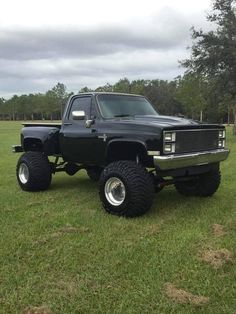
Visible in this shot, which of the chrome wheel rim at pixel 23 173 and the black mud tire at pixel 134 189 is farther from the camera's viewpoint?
the chrome wheel rim at pixel 23 173

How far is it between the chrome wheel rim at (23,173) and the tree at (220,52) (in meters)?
19.5

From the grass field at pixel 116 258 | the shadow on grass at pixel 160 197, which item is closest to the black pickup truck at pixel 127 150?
the shadow on grass at pixel 160 197

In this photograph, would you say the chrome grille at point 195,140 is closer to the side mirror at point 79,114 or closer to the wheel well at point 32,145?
the side mirror at point 79,114

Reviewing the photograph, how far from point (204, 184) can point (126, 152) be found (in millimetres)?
1693

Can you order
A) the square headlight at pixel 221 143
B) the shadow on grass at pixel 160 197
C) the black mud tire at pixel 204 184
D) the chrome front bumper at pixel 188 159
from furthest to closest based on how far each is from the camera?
the black mud tire at pixel 204 184 → the square headlight at pixel 221 143 → the shadow on grass at pixel 160 197 → the chrome front bumper at pixel 188 159

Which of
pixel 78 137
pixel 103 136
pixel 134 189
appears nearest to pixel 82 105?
pixel 78 137

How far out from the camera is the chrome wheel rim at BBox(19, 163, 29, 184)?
9.95 metres

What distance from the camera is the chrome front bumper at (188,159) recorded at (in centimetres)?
721

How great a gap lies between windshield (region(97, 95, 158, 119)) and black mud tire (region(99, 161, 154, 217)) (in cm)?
142

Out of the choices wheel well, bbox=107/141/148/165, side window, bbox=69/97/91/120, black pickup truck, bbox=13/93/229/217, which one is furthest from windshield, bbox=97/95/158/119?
wheel well, bbox=107/141/148/165

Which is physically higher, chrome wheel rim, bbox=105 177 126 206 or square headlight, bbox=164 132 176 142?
square headlight, bbox=164 132 176 142

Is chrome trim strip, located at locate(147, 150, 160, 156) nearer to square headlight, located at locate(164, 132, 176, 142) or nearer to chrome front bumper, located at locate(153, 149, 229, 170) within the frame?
chrome front bumper, located at locate(153, 149, 229, 170)

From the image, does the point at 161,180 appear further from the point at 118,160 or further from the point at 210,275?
the point at 210,275

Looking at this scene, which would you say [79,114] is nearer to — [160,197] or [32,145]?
[160,197]
